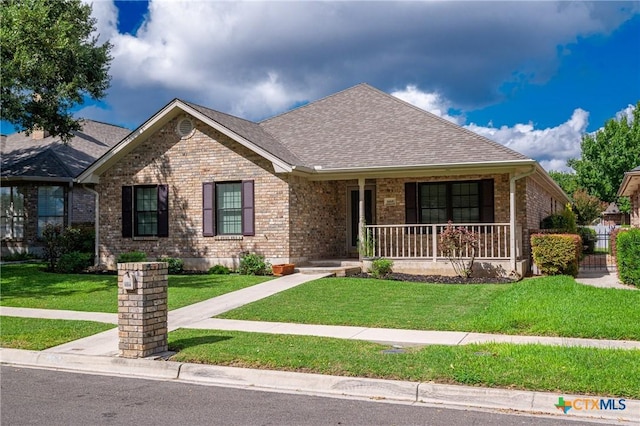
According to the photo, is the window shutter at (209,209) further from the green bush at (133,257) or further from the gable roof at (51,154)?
the gable roof at (51,154)

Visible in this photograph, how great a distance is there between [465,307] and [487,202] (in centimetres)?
637

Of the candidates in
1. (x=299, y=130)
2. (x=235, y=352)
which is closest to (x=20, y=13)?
(x=299, y=130)

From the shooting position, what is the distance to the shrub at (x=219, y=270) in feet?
59.1

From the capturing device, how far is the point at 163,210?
19.2 m

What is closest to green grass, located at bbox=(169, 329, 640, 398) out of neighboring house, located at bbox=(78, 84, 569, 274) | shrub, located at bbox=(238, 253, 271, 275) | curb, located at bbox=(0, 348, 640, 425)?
curb, located at bbox=(0, 348, 640, 425)

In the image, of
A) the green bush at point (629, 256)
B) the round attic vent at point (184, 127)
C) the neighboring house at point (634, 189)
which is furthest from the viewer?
the neighboring house at point (634, 189)

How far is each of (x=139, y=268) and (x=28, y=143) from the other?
2418 cm

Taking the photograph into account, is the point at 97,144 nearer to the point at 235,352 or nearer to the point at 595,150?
the point at 235,352

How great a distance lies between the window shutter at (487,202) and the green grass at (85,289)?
261 inches

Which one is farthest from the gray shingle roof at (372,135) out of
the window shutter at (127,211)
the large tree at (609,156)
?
the large tree at (609,156)

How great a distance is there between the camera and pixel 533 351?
306 inches

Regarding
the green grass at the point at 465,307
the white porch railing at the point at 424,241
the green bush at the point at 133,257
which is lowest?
the green grass at the point at 465,307

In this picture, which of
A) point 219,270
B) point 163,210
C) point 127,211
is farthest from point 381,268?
point 127,211

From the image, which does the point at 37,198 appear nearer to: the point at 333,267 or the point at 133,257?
the point at 133,257
